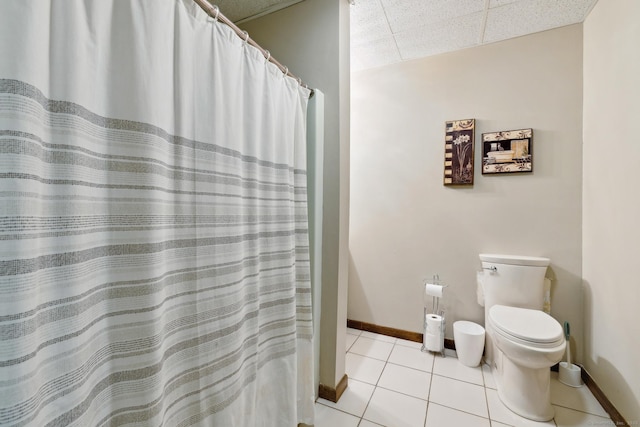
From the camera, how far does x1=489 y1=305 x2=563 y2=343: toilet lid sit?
142 centimetres

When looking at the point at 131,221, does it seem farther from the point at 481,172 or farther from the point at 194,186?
the point at 481,172

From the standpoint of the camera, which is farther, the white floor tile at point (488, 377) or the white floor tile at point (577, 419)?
the white floor tile at point (488, 377)

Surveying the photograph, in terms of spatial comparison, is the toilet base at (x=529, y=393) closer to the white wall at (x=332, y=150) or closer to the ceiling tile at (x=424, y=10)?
the white wall at (x=332, y=150)

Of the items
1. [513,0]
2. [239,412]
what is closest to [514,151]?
[513,0]

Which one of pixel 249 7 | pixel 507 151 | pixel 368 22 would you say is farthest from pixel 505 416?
pixel 249 7

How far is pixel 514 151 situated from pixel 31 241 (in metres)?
2.55

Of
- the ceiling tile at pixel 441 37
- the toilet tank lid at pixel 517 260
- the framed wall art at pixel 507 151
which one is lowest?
the toilet tank lid at pixel 517 260

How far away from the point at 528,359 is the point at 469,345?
21.3 inches

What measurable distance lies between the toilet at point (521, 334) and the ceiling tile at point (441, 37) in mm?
1660

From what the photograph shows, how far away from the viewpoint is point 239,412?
3.24ft

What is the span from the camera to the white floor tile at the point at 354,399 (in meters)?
1.54

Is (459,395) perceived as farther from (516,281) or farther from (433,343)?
(516,281)

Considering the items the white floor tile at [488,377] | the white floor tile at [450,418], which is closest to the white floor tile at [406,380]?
the white floor tile at [450,418]

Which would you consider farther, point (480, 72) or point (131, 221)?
point (480, 72)
